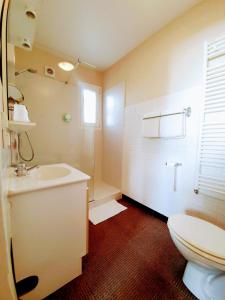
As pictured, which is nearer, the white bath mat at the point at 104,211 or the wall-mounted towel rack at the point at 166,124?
the wall-mounted towel rack at the point at 166,124

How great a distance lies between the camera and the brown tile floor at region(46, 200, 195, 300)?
1009 mm

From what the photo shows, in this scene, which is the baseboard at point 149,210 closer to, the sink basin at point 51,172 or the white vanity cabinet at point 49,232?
the white vanity cabinet at point 49,232

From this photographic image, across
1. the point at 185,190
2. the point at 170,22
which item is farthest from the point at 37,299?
the point at 170,22

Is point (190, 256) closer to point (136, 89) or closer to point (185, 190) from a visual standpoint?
point (185, 190)

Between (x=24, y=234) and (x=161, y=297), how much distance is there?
107 centimetres

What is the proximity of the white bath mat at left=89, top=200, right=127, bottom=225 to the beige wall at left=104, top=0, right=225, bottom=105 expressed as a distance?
1731 mm

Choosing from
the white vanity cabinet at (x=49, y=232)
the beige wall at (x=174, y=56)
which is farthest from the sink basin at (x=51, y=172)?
the beige wall at (x=174, y=56)

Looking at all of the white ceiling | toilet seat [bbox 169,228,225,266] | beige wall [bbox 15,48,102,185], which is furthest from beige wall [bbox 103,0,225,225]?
beige wall [bbox 15,48,102,185]

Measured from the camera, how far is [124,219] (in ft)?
6.26

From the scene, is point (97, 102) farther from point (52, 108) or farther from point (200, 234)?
point (200, 234)

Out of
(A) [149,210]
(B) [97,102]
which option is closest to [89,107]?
(B) [97,102]

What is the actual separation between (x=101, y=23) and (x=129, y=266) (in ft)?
8.81

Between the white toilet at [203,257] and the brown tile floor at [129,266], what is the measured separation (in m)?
0.12

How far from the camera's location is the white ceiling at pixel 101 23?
145 cm
